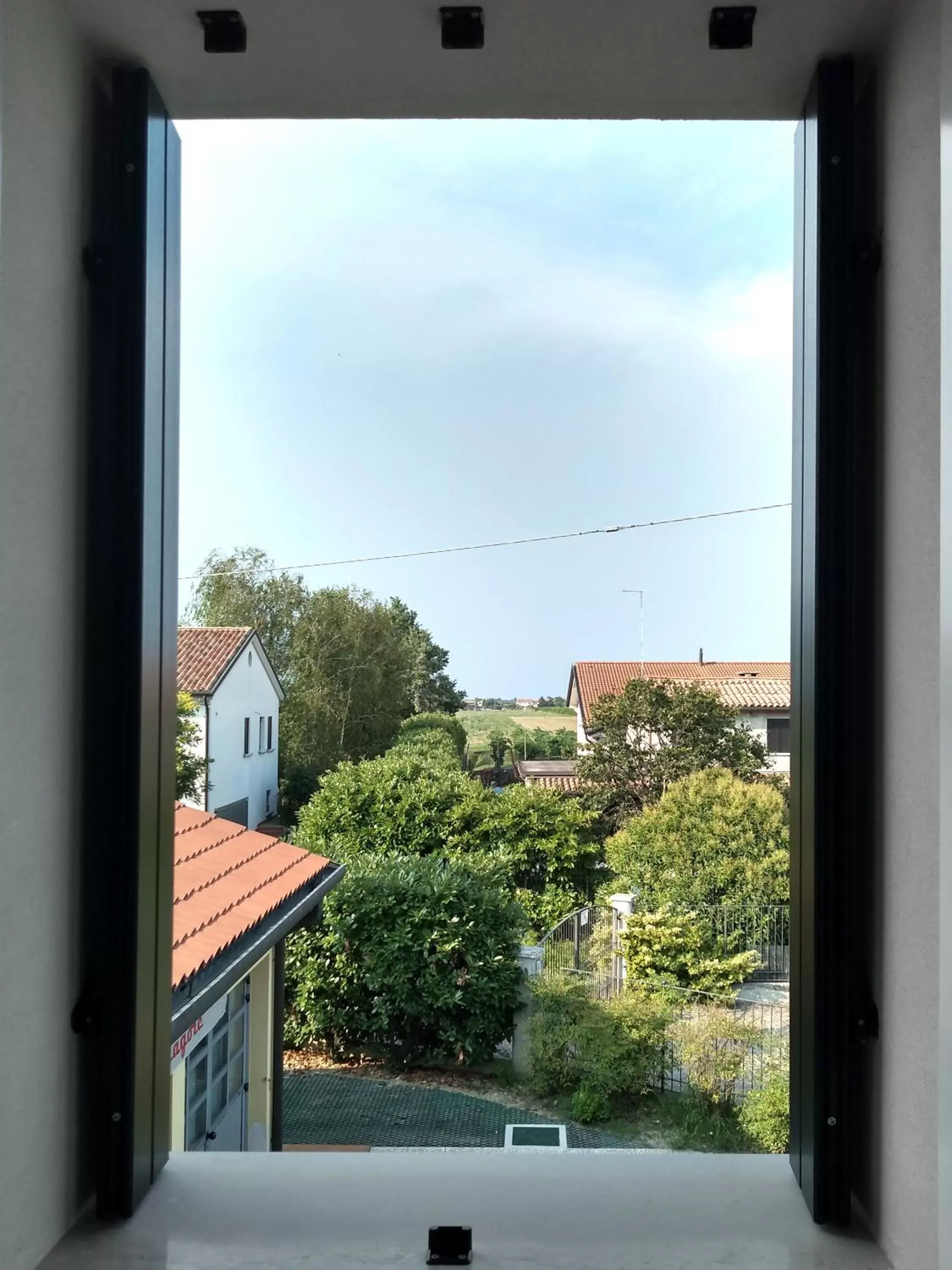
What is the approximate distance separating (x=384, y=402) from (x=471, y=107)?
5.82ft

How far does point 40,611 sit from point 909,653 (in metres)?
0.87

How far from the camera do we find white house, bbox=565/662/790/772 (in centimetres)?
295

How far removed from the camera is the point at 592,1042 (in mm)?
3305

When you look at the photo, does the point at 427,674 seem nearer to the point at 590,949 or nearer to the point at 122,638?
the point at 590,949

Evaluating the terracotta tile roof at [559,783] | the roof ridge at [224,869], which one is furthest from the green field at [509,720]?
the roof ridge at [224,869]

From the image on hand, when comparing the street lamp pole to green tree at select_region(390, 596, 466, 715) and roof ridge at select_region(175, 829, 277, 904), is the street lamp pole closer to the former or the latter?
green tree at select_region(390, 596, 466, 715)

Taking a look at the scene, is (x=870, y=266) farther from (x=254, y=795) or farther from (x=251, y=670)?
(x=254, y=795)

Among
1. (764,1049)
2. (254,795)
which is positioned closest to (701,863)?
(764,1049)

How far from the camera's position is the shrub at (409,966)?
3189mm

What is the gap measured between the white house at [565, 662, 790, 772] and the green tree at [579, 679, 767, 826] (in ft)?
0.13

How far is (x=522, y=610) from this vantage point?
8.71 feet

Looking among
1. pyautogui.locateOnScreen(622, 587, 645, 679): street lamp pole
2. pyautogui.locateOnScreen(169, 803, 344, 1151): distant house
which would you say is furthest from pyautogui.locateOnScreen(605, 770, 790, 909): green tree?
pyautogui.locateOnScreen(169, 803, 344, 1151): distant house

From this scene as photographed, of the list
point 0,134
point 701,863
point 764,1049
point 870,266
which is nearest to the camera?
point 0,134

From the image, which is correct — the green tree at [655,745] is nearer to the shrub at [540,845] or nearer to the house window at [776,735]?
the house window at [776,735]
